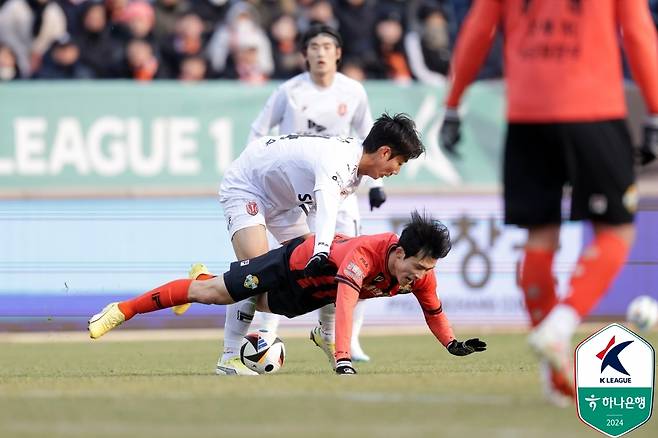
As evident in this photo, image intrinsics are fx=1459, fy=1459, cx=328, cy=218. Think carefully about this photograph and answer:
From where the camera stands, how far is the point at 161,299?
9234 millimetres

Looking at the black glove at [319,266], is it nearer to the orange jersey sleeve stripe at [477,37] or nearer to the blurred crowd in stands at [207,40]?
the orange jersey sleeve stripe at [477,37]

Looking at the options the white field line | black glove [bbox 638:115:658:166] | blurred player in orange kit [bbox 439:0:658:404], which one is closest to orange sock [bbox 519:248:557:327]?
blurred player in orange kit [bbox 439:0:658:404]

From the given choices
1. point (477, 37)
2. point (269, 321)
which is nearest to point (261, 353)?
point (269, 321)

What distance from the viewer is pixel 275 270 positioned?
8.98 metres

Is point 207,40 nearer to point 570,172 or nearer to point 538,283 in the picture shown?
point 538,283

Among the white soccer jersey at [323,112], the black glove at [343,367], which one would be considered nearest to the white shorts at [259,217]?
the white soccer jersey at [323,112]

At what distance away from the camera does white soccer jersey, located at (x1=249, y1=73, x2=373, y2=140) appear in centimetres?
1130

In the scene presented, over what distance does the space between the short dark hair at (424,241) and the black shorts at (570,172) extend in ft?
6.07

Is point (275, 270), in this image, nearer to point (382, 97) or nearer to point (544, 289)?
point (544, 289)

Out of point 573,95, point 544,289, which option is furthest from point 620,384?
point 573,95

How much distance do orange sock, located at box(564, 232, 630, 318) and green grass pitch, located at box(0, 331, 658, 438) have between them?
1.61ft

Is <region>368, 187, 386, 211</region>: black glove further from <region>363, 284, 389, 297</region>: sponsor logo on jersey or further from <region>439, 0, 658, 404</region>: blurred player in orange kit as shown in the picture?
<region>439, 0, 658, 404</region>: blurred player in orange kit

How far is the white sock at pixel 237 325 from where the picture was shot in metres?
9.62

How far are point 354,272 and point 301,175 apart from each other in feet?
3.77
